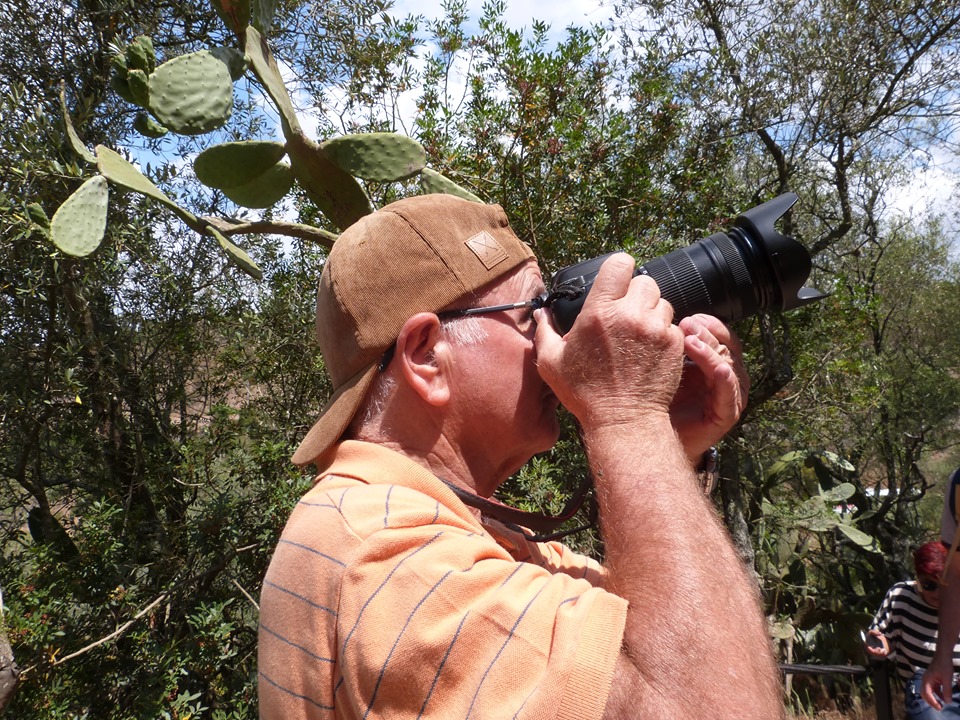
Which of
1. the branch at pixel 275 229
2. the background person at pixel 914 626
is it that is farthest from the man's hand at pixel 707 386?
the background person at pixel 914 626

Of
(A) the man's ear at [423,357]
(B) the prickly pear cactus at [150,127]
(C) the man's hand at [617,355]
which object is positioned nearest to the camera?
(C) the man's hand at [617,355]

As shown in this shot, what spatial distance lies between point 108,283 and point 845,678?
5820 millimetres

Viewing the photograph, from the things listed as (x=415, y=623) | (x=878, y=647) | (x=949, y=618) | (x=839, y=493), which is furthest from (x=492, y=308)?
(x=839, y=493)

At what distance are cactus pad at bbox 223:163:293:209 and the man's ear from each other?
1273 millimetres

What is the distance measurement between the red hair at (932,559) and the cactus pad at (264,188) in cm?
324

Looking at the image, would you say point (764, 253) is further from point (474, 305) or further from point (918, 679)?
point (918, 679)

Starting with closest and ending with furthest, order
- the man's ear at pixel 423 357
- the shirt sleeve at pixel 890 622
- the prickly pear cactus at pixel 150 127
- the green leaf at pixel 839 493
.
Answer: the man's ear at pixel 423 357 < the prickly pear cactus at pixel 150 127 < the shirt sleeve at pixel 890 622 < the green leaf at pixel 839 493

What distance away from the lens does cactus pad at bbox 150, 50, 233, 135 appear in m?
2.16

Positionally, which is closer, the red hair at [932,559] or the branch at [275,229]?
the branch at [275,229]

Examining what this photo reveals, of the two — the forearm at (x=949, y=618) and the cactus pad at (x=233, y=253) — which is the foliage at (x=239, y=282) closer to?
the cactus pad at (x=233, y=253)

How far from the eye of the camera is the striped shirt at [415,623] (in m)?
0.81

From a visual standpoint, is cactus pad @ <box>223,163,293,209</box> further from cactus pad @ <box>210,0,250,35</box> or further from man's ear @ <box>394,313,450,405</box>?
man's ear @ <box>394,313,450,405</box>

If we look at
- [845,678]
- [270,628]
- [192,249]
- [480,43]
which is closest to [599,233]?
[480,43]

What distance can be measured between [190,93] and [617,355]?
5.69 feet
